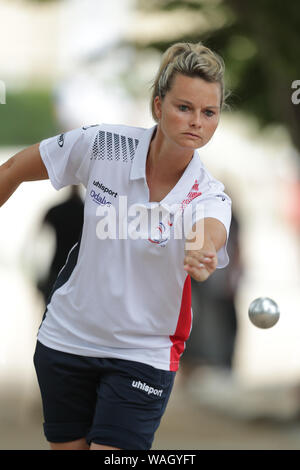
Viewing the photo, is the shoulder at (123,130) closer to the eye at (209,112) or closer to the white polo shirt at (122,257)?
the white polo shirt at (122,257)

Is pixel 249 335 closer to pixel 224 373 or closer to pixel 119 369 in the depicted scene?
pixel 224 373

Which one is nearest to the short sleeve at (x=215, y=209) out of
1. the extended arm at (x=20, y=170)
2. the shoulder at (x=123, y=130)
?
the shoulder at (x=123, y=130)

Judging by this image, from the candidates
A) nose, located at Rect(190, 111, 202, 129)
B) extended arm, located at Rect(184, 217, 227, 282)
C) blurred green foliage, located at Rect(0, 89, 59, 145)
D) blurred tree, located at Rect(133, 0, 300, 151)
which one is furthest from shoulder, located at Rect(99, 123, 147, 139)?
blurred green foliage, located at Rect(0, 89, 59, 145)

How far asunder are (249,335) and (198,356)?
9.05 feet

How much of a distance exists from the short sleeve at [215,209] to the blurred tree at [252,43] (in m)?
3.41

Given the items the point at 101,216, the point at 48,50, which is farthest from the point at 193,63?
the point at 48,50

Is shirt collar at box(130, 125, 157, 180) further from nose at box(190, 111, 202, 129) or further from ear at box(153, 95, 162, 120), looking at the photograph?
nose at box(190, 111, 202, 129)

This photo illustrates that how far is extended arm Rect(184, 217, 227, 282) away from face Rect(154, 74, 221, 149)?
321mm

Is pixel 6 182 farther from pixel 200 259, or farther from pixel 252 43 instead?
pixel 252 43

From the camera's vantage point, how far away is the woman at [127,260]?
3297mm

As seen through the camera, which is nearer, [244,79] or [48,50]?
[244,79]

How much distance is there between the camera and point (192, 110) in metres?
3.24
